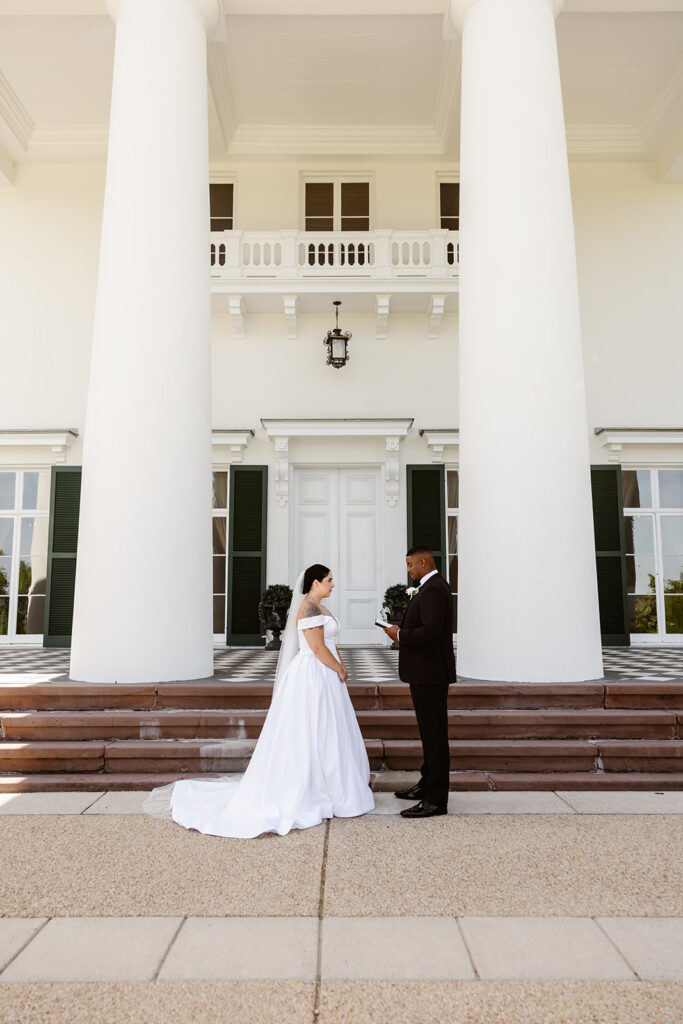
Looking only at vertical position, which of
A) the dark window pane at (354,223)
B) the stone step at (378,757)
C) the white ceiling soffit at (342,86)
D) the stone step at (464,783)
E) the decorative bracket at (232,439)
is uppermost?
the white ceiling soffit at (342,86)

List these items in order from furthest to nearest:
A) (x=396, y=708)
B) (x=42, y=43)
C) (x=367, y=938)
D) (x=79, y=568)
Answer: (x=42, y=43)
(x=79, y=568)
(x=396, y=708)
(x=367, y=938)

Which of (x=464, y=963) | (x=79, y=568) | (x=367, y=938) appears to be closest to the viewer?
(x=464, y=963)

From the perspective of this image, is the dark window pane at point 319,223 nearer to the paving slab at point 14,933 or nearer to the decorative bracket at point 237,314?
the decorative bracket at point 237,314

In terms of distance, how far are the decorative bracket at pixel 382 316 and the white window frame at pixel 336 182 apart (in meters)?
1.70

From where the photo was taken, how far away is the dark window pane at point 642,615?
11734 millimetres

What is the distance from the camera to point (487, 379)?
280 inches

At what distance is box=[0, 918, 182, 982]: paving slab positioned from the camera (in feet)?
9.59

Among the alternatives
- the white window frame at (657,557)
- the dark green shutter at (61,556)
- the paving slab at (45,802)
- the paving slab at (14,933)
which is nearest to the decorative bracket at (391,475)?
the white window frame at (657,557)

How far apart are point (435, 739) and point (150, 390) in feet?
13.3

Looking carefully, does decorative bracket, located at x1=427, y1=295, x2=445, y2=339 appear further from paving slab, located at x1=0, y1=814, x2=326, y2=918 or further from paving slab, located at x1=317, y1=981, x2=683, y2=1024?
paving slab, located at x1=317, y1=981, x2=683, y2=1024

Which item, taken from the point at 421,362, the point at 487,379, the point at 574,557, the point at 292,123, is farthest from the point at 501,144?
the point at 292,123

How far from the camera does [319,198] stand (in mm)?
12602

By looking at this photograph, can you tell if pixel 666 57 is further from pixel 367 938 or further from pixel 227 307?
pixel 367 938

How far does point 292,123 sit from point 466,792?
1078 cm
